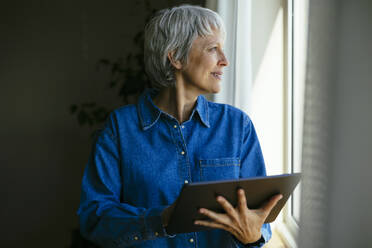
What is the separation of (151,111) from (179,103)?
0.11 metres

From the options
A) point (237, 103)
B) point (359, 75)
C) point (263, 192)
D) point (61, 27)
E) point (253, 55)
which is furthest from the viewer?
point (61, 27)

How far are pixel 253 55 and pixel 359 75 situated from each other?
1.44m

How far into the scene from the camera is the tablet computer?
0.90 m

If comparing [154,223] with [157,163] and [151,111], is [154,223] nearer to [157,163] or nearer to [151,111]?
[157,163]

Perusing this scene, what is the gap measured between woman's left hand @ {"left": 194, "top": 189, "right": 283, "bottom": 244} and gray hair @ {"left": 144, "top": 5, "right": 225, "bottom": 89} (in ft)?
1.87

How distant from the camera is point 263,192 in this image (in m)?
1.00

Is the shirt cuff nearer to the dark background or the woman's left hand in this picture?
the woman's left hand

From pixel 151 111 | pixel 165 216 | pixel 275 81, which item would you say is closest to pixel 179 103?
pixel 151 111

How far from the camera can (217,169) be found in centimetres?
132

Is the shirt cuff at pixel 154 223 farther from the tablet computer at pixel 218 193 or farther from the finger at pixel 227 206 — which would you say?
the finger at pixel 227 206

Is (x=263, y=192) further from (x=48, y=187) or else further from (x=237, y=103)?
(x=48, y=187)

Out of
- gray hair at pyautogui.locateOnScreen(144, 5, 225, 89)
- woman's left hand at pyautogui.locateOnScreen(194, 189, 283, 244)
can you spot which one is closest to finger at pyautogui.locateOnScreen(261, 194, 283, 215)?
woman's left hand at pyautogui.locateOnScreen(194, 189, 283, 244)

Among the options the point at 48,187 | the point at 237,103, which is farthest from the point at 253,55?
the point at 48,187

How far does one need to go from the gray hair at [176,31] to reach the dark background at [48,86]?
1.76 meters
